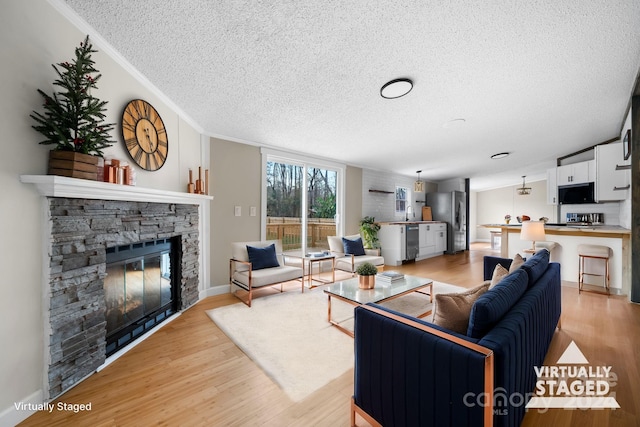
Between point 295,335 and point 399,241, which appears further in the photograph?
point 399,241

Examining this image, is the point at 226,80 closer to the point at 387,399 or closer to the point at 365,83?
the point at 365,83

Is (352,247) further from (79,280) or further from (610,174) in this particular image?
(610,174)

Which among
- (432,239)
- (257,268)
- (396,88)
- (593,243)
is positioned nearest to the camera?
(396,88)

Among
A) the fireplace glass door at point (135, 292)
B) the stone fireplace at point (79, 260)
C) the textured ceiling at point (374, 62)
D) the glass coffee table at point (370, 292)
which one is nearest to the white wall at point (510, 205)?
the textured ceiling at point (374, 62)

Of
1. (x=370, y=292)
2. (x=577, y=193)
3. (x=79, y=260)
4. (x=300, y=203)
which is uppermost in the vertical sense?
(x=577, y=193)

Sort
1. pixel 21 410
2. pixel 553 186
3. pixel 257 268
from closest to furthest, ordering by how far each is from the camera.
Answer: pixel 21 410 → pixel 257 268 → pixel 553 186

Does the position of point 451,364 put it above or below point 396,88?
below

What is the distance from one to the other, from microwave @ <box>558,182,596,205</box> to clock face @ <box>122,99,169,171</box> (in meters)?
7.75

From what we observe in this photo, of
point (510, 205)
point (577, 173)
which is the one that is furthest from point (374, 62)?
point (510, 205)

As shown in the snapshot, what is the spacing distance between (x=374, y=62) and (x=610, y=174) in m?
4.76

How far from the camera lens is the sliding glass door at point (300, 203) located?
4.81 metres

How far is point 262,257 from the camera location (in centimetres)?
373

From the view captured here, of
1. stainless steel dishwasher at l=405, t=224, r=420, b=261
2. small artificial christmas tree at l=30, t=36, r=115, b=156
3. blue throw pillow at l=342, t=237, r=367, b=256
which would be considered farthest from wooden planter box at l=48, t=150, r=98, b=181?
stainless steel dishwasher at l=405, t=224, r=420, b=261

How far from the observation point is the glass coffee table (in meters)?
2.62
